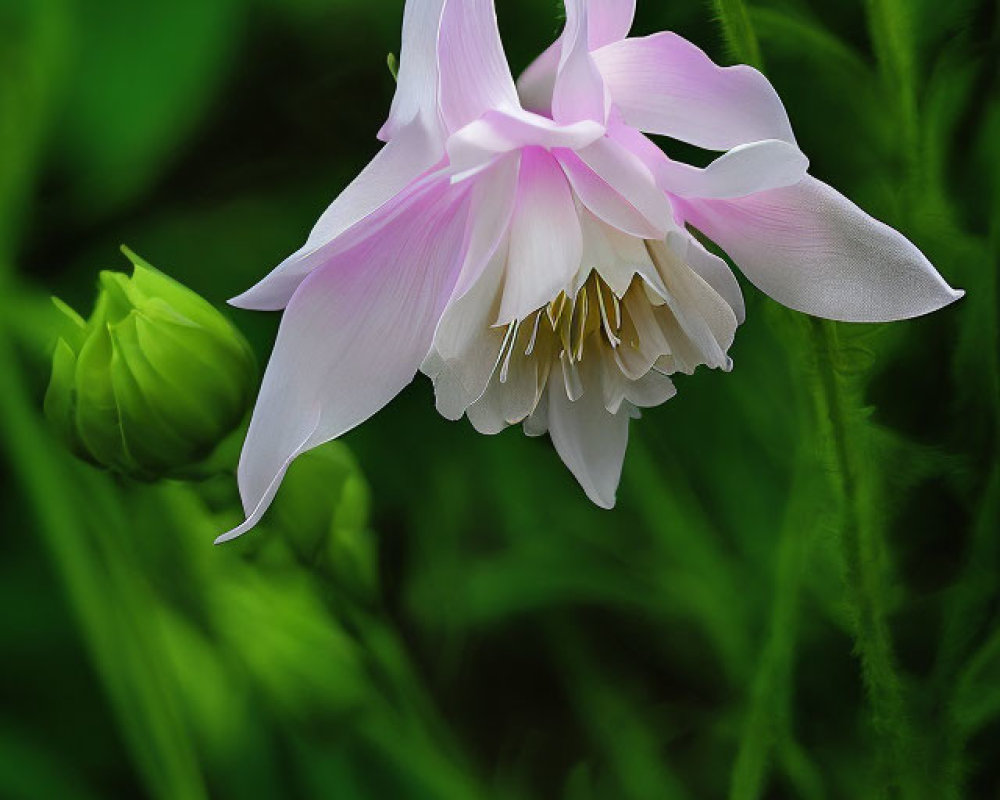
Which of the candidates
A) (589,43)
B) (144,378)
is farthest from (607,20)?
(144,378)

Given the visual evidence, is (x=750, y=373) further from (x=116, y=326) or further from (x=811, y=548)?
(x=116, y=326)

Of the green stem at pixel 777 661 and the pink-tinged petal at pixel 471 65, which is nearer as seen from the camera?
the pink-tinged petal at pixel 471 65

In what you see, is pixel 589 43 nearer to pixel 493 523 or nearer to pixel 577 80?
pixel 577 80

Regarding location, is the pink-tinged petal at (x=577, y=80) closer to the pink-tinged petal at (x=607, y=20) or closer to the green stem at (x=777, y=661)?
the pink-tinged petal at (x=607, y=20)

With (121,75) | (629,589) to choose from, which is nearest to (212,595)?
(629,589)

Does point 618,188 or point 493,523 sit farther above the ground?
point 618,188

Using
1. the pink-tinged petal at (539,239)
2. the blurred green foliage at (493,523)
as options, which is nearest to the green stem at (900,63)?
the blurred green foliage at (493,523)
